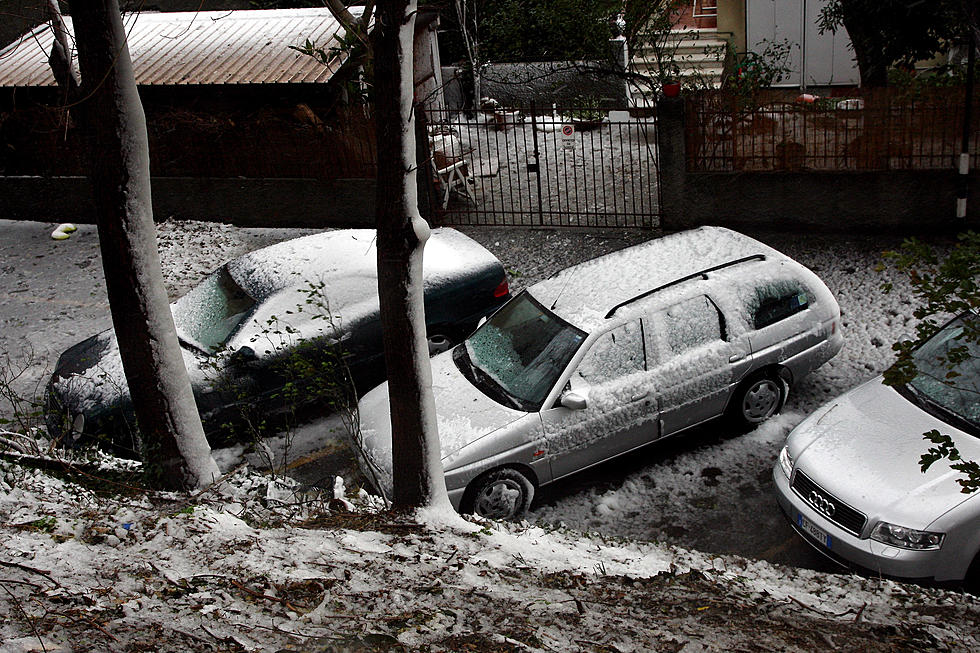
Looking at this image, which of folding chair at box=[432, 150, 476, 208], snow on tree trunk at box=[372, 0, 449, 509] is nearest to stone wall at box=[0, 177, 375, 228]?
folding chair at box=[432, 150, 476, 208]

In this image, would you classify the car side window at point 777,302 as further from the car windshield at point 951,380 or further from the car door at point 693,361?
the car windshield at point 951,380

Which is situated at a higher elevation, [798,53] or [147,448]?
[798,53]

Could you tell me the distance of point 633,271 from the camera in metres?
7.52

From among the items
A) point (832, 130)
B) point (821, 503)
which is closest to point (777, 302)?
point (821, 503)

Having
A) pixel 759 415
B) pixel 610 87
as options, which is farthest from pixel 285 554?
pixel 610 87

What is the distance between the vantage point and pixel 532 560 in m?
5.20

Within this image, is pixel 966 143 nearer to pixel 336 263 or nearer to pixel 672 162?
pixel 672 162

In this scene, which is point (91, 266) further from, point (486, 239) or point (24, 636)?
point (24, 636)

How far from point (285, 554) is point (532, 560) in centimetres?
146

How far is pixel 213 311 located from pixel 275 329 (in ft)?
2.88

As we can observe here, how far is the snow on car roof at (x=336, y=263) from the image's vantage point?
27.2ft

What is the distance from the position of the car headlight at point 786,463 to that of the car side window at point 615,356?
1236 mm

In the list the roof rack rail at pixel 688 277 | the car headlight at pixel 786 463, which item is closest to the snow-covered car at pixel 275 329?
the roof rack rail at pixel 688 277

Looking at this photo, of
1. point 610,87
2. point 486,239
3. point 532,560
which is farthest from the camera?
point 610,87
